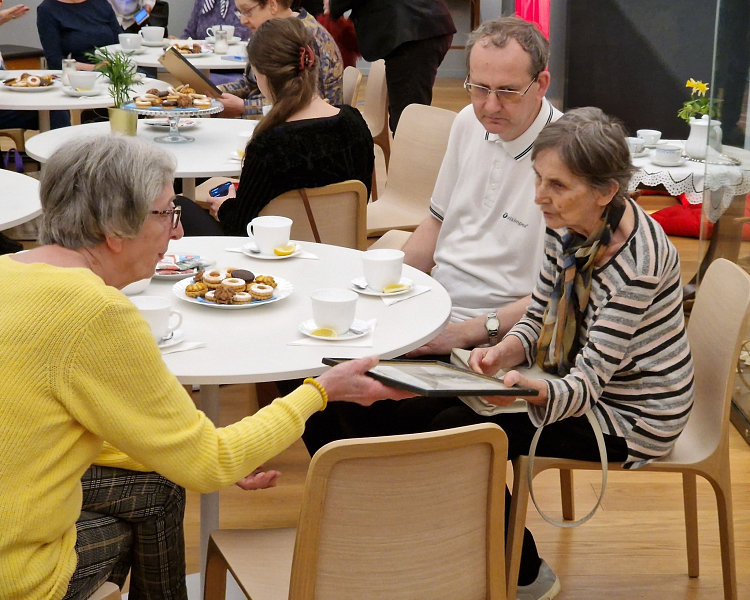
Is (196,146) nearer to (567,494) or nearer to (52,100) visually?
(52,100)

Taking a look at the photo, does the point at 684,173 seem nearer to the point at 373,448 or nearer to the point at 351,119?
the point at 351,119

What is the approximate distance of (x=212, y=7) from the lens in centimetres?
674

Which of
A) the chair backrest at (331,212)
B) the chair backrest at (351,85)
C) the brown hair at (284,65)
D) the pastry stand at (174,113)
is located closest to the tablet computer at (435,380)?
the chair backrest at (331,212)

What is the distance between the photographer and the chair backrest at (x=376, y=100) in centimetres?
528

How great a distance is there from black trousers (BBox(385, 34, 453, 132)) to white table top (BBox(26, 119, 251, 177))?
129 cm

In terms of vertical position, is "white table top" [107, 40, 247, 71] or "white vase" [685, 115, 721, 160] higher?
"white table top" [107, 40, 247, 71]

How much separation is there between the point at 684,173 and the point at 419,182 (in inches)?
43.6

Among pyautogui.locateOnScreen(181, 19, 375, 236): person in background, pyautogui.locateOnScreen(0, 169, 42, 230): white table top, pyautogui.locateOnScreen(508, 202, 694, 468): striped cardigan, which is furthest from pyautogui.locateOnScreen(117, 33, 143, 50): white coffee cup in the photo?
pyautogui.locateOnScreen(508, 202, 694, 468): striped cardigan

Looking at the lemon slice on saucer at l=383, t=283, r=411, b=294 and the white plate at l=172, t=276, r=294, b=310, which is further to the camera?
the lemon slice on saucer at l=383, t=283, r=411, b=294

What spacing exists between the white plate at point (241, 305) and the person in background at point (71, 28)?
4533 mm

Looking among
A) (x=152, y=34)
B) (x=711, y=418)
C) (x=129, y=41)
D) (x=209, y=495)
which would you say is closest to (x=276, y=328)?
(x=209, y=495)

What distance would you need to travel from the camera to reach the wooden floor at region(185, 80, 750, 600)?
252cm

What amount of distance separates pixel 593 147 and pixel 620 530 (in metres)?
1.32

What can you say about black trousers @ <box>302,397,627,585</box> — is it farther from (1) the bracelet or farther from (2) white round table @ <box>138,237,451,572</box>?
(1) the bracelet
